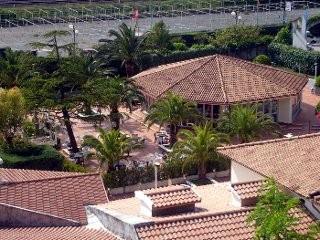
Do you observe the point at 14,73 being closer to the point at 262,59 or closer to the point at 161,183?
the point at 161,183

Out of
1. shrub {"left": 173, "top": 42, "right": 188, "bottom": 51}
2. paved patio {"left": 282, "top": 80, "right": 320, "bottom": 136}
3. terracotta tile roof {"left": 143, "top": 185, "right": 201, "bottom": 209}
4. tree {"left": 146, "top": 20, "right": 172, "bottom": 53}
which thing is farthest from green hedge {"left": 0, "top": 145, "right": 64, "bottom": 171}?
shrub {"left": 173, "top": 42, "right": 188, "bottom": 51}

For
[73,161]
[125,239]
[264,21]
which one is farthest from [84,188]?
[264,21]

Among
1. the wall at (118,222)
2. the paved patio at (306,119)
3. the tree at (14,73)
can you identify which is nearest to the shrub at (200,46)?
the paved patio at (306,119)

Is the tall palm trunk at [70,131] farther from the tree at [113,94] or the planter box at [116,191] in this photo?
the planter box at [116,191]

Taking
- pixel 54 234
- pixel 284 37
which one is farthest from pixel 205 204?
pixel 284 37

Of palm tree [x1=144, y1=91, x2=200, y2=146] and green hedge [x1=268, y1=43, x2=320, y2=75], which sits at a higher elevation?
green hedge [x1=268, y1=43, x2=320, y2=75]

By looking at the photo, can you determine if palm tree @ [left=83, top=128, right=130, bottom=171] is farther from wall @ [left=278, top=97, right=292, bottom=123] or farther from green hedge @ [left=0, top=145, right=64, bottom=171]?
wall @ [left=278, top=97, right=292, bottom=123]
